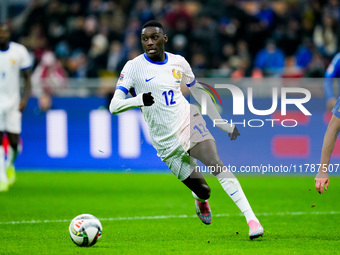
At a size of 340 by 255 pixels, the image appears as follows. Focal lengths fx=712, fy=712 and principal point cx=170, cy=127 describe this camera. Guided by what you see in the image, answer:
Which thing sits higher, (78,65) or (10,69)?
(10,69)

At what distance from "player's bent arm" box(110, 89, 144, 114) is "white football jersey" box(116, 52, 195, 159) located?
0.92 feet

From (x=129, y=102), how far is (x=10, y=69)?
18.8 feet

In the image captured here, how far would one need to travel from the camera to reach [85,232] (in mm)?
6828

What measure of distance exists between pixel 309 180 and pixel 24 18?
11860 mm

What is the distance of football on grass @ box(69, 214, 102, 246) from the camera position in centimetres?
683

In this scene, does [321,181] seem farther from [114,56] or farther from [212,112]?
[114,56]

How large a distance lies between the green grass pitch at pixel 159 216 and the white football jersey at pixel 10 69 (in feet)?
5.21

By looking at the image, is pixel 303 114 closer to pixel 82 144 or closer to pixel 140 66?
pixel 82 144

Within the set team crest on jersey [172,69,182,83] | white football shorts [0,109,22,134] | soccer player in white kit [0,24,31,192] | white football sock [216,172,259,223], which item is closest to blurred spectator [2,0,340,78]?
soccer player in white kit [0,24,31,192]

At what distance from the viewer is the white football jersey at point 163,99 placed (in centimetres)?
750

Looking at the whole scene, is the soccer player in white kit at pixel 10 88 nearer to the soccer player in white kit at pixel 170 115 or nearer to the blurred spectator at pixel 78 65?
the soccer player in white kit at pixel 170 115

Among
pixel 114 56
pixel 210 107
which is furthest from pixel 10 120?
pixel 114 56

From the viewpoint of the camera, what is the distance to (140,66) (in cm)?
753

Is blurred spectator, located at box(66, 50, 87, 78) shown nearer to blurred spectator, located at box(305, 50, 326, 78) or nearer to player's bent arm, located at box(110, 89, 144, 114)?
A: blurred spectator, located at box(305, 50, 326, 78)
